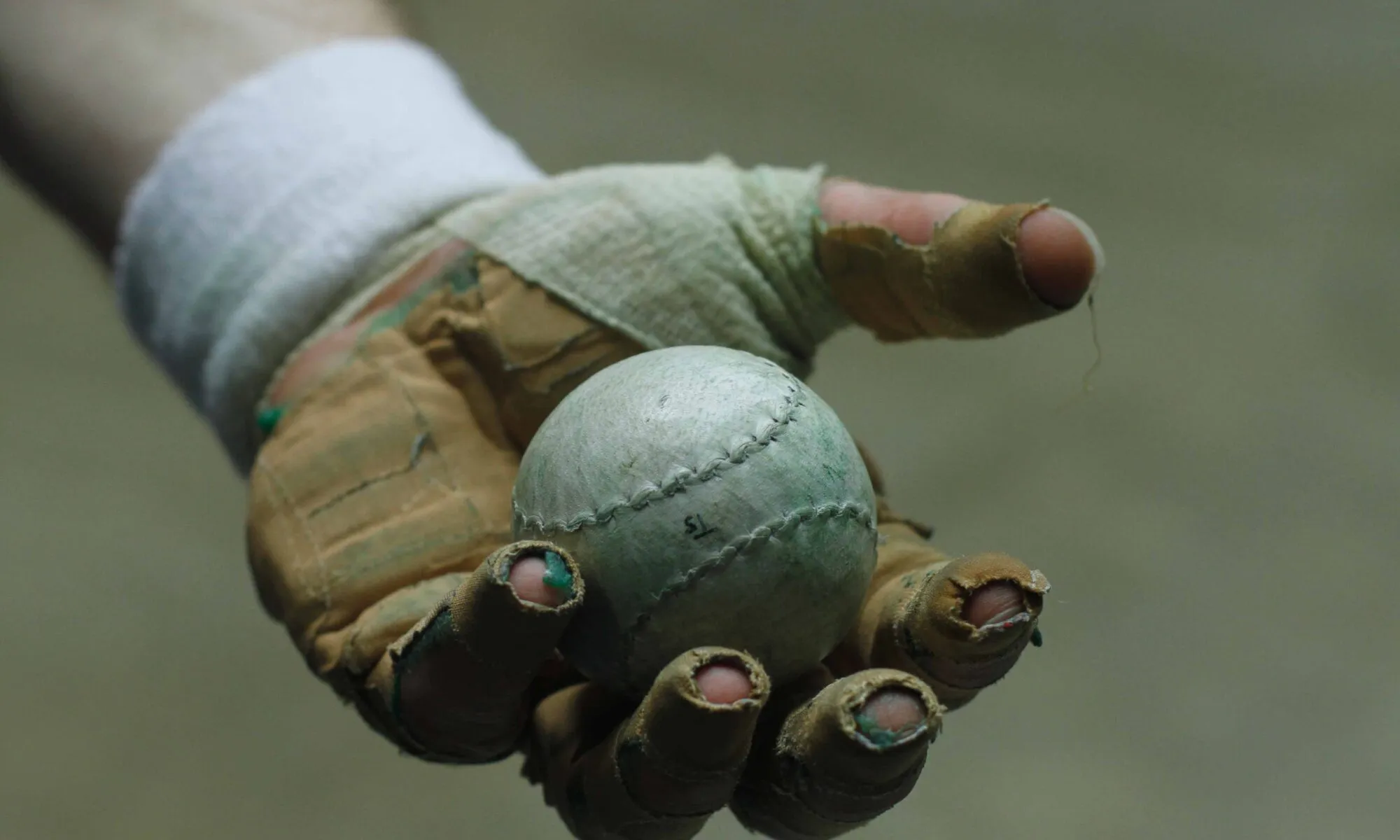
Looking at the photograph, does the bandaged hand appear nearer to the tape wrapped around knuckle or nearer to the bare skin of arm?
the tape wrapped around knuckle

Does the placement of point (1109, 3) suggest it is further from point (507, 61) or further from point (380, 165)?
point (380, 165)

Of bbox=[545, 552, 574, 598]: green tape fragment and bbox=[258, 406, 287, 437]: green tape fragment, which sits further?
bbox=[258, 406, 287, 437]: green tape fragment

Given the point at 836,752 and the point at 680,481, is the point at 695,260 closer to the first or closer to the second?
the point at 680,481

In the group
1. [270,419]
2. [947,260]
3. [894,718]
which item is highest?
[947,260]

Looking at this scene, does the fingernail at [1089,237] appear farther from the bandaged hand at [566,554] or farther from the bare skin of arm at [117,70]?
the bare skin of arm at [117,70]

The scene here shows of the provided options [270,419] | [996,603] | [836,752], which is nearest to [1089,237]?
[996,603]

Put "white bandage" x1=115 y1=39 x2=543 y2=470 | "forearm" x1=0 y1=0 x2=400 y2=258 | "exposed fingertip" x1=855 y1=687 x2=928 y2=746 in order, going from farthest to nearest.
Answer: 1. "forearm" x1=0 y1=0 x2=400 y2=258
2. "white bandage" x1=115 y1=39 x2=543 y2=470
3. "exposed fingertip" x1=855 y1=687 x2=928 y2=746

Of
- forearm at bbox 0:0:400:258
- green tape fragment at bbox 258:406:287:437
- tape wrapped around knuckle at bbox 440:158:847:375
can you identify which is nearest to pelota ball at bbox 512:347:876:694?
tape wrapped around knuckle at bbox 440:158:847:375
